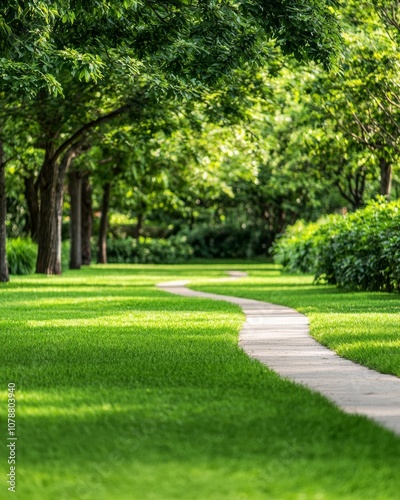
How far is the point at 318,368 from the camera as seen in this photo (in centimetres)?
999

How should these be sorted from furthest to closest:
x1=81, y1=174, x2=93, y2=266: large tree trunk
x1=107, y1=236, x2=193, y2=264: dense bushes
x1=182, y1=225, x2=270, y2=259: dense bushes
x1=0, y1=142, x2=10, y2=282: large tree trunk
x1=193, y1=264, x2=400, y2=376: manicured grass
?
x1=182, y1=225, x2=270, y2=259: dense bushes, x1=107, y1=236, x2=193, y2=264: dense bushes, x1=81, y1=174, x2=93, y2=266: large tree trunk, x1=0, y1=142, x2=10, y2=282: large tree trunk, x1=193, y1=264, x2=400, y2=376: manicured grass

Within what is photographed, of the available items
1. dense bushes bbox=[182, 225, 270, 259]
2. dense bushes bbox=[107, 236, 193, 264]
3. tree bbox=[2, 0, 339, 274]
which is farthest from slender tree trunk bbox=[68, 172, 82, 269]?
tree bbox=[2, 0, 339, 274]

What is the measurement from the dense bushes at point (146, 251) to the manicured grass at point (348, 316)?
29.7 m

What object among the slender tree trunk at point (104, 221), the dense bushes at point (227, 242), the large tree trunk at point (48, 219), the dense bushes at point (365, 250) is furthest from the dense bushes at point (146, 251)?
the dense bushes at point (365, 250)

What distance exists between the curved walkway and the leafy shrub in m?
19.9

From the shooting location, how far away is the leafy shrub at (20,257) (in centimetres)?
3481

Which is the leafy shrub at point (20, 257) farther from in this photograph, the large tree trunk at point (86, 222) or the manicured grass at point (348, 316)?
the manicured grass at point (348, 316)

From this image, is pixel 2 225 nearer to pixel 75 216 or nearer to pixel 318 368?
pixel 75 216

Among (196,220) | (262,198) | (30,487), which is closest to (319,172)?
(262,198)

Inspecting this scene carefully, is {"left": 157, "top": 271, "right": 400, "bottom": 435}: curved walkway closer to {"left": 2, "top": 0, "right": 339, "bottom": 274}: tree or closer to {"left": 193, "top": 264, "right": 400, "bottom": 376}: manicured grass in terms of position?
{"left": 193, "top": 264, "right": 400, "bottom": 376}: manicured grass

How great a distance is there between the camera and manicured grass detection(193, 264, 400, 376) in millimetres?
10891

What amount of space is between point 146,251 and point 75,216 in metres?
20.0

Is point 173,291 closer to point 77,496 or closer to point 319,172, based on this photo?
point 77,496

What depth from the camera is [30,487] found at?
527cm
